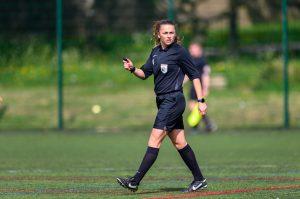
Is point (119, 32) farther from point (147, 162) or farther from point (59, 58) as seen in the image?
point (147, 162)

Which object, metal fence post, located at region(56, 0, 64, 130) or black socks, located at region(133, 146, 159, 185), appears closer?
black socks, located at region(133, 146, 159, 185)

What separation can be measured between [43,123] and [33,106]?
1.24m

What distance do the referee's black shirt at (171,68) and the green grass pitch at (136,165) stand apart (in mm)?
1185

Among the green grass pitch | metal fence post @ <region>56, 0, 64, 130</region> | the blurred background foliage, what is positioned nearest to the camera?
the green grass pitch

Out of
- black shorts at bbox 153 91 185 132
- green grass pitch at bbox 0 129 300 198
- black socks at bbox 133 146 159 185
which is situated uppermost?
black shorts at bbox 153 91 185 132

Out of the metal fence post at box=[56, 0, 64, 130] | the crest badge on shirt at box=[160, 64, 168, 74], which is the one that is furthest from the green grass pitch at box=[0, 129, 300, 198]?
the crest badge on shirt at box=[160, 64, 168, 74]

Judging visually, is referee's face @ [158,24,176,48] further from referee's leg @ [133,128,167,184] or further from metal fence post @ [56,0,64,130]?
metal fence post @ [56,0,64,130]

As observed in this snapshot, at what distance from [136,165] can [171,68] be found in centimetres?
416

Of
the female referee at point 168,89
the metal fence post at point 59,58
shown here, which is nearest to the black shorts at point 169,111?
the female referee at point 168,89

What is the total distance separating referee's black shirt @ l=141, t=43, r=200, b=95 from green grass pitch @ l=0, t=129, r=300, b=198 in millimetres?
1185

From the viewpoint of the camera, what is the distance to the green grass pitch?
36.1ft

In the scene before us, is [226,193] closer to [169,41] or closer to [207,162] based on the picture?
[169,41]

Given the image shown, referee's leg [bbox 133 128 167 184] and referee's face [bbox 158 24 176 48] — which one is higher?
referee's face [bbox 158 24 176 48]

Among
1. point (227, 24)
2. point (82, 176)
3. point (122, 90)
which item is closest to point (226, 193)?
point (82, 176)
